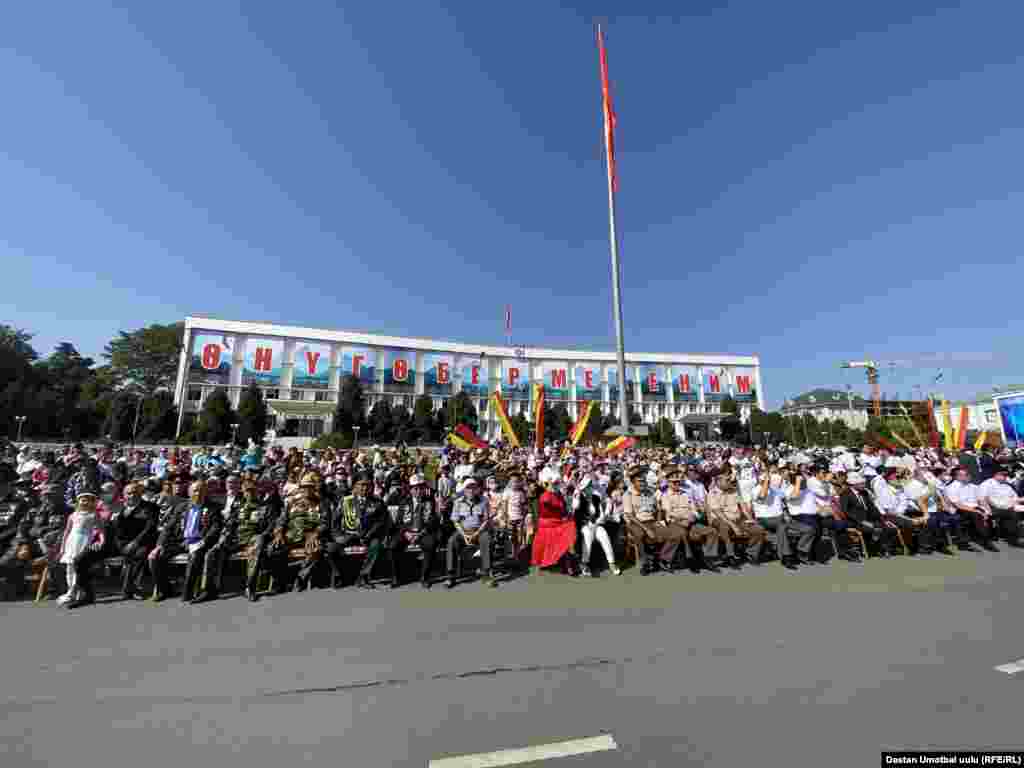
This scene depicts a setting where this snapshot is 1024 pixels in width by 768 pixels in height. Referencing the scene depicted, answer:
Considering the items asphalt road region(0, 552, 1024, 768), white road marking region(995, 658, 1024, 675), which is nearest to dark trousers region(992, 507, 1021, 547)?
asphalt road region(0, 552, 1024, 768)

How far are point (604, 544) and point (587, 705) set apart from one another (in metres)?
3.59

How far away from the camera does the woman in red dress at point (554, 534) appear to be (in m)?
6.30

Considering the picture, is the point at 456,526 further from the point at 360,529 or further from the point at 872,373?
the point at 872,373

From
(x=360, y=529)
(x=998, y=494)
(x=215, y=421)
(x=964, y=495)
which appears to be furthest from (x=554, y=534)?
(x=215, y=421)

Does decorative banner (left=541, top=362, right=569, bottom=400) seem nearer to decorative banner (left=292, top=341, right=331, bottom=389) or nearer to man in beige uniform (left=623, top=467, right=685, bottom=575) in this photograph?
decorative banner (left=292, top=341, right=331, bottom=389)

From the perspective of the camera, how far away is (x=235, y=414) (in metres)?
36.2

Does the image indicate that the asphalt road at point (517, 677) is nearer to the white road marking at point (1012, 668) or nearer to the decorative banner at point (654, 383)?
the white road marking at point (1012, 668)

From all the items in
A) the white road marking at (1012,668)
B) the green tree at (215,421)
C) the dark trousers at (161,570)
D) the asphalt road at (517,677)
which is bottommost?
the asphalt road at (517,677)

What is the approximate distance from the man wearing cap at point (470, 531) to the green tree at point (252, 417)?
35456mm

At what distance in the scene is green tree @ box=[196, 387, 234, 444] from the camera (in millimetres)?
34094

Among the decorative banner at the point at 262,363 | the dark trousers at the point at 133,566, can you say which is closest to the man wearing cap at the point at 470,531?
the dark trousers at the point at 133,566

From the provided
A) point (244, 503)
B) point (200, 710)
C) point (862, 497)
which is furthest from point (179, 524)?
point (862, 497)

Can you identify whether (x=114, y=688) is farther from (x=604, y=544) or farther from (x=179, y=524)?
(x=604, y=544)

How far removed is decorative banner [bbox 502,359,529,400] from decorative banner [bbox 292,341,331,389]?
25.4m
